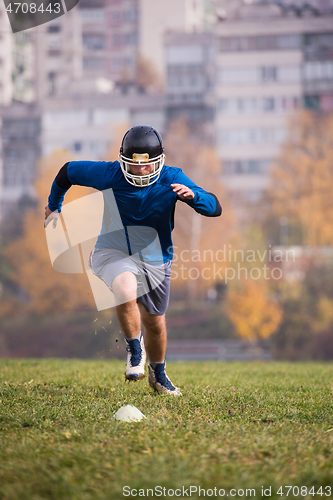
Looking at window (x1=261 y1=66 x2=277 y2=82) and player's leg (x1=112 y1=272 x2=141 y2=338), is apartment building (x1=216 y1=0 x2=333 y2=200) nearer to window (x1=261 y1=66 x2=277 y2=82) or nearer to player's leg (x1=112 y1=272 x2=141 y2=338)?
window (x1=261 y1=66 x2=277 y2=82)

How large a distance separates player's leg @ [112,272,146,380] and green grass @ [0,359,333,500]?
0.26 meters

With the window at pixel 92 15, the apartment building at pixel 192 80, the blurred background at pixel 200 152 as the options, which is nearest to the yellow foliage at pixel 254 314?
the blurred background at pixel 200 152

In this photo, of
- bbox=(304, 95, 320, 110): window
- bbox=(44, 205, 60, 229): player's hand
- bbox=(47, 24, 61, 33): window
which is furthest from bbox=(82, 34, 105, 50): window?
bbox=(44, 205, 60, 229): player's hand

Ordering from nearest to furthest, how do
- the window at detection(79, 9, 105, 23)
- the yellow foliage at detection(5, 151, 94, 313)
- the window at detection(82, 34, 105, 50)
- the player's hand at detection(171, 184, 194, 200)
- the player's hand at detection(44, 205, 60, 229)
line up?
the player's hand at detection(171, 184, 194, 200) → the player's hand at detection(44, 205, 60, 229) → the yellow foliage at detection(5, 151, 94, 313) → the window at detection(79, 9, 105, 23) → the window at detection(82, 34, 105, 50)

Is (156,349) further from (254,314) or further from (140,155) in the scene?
(254,314)

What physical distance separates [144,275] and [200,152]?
43643 mm

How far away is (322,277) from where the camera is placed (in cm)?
4106

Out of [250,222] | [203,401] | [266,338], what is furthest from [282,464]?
[250,222]

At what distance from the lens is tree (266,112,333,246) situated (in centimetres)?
4275

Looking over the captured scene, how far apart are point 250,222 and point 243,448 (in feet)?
149

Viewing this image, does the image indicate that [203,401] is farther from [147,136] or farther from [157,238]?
[147,136]

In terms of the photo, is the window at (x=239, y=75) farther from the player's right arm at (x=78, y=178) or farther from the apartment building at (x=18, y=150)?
the player's right arm at (x=78, y=178)

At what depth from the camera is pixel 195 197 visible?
511cm

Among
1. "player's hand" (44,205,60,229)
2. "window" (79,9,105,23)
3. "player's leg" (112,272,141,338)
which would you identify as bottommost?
"player's leg" (112,272,141,338)
